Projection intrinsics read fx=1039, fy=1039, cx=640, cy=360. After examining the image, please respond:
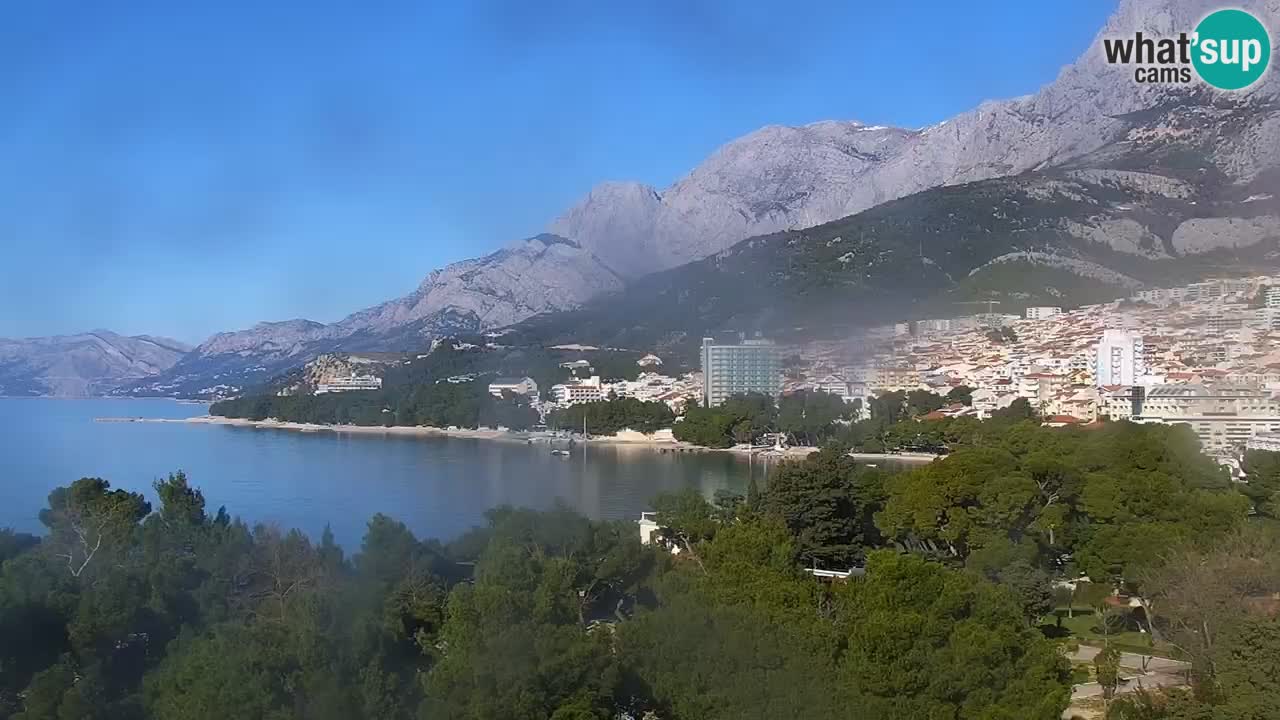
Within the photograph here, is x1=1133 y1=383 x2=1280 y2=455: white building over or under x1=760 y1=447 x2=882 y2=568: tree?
over

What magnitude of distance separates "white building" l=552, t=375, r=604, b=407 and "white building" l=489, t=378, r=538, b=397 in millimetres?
401

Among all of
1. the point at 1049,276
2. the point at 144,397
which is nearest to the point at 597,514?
the point at 1049,276

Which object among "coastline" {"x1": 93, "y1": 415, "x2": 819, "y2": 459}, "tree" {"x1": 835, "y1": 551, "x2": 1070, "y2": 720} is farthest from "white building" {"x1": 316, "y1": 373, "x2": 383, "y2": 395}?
"tree" {"x1": 835, "y1": 551, "x2": 1070, "y2": 720}

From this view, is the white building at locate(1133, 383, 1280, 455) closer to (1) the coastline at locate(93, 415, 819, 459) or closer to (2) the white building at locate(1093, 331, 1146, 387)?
(2) the white building at locate(1093, 331, 1146, 387)

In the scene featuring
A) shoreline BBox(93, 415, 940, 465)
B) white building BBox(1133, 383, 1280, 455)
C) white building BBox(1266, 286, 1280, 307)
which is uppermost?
white building BBox(1266, 286, 1280, 307)

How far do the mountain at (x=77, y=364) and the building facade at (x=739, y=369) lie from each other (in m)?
17.2

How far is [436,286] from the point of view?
1153 inches

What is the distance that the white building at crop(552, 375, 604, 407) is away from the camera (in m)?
16.2

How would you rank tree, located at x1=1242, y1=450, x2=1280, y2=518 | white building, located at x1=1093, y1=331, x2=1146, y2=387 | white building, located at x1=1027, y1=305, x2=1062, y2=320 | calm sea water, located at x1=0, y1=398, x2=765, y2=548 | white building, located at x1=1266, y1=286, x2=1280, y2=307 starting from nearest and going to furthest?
tree, located at x1=1242, y1=450, x2=1280, y2=518 < calm sea water, located at x1=0, y1=398, x2=765, y2=548 < white building, located at x1=1093, y1=331, x2=1146, y2=387 < white building, located at x1=1266, y1=286, x2=1280, y2=307 < white building, located at x1=1027, y1=305, x2=1062, y2=320

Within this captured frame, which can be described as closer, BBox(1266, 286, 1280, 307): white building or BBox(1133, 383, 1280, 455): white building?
BBox(1133, 383, 1280, 455): white building

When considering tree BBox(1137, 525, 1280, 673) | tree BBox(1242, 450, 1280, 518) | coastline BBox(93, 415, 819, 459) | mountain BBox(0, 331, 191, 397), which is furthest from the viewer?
mountain BBox(0, 331, 191, 397)

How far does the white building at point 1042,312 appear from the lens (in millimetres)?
14688

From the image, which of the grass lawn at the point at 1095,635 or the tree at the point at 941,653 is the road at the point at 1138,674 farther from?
the tree at the point at 941,653

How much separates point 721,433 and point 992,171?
12.2m
